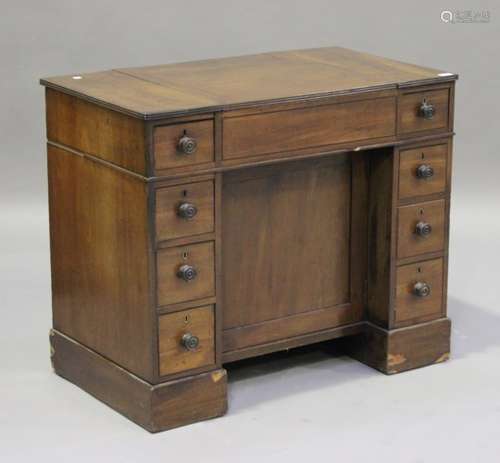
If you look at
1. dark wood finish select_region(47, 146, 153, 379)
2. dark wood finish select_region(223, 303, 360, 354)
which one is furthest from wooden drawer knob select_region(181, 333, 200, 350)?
dark wood finish select_region(223, 303, 360, 354)

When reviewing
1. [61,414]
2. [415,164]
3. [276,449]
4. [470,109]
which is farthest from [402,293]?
[470,109]

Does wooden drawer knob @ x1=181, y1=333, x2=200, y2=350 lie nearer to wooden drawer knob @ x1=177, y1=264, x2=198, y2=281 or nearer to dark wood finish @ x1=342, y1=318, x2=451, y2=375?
wooden drawer knob @ x1=177, y1=264, x2=198, y2=281

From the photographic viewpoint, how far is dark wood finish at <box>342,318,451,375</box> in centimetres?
532

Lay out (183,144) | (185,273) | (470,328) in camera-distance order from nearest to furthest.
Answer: (183,144) → (185,273) → (470,328)

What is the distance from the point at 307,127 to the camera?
495 cm

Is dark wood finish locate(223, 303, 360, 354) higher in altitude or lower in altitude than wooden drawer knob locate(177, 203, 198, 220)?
lower

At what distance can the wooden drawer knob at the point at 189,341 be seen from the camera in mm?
4859

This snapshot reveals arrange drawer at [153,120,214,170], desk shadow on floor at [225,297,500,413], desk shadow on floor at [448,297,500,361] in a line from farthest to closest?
desk shadow on floor at [448,297,500,361] < desk shadow on floor at [225,297,500,413] < drawer at [153,120,214,170]

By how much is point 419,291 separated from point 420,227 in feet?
0.67

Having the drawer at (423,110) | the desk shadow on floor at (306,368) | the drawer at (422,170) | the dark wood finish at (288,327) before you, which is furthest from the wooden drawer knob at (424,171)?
the desk shadow on floor at (306,368)

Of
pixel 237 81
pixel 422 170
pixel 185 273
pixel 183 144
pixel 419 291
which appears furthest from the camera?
pixel 419 291

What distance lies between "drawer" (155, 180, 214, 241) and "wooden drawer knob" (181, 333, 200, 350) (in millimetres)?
293

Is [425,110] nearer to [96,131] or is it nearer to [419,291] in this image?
[419,291]

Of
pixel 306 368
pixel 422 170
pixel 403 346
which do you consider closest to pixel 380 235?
pixel 422 170
